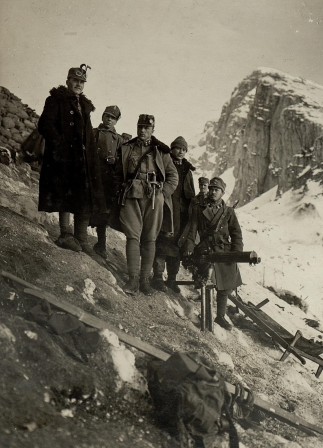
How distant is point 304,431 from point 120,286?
2157 mm

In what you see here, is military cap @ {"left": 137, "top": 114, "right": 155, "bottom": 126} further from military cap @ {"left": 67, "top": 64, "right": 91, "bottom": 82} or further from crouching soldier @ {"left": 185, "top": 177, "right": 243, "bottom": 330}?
crouching soldier @ {"left": 185, "top": 177, "right": 243, "bottom": 330}

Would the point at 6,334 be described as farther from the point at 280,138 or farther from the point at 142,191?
the point at 280,138

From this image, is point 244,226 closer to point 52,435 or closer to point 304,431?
point 304,431

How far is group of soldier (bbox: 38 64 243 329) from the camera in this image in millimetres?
4184

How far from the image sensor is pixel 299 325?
23.8ft

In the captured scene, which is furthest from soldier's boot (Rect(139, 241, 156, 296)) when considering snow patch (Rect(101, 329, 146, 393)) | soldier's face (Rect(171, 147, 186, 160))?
snow patch (Rect(101, 329, 146, 393))

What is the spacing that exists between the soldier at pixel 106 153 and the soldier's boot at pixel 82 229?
0.91 feet

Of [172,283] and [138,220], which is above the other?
[138,220]

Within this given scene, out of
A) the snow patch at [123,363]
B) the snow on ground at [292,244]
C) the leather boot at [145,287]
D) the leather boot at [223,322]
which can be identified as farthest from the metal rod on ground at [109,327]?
the snow on ground at [292,244]

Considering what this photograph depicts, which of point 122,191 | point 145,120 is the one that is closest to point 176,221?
point 122,191

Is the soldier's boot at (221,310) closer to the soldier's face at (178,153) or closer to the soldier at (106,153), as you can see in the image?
the soldier at (106,153)

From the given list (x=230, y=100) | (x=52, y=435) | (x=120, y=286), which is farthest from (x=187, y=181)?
(x=230, y=100)

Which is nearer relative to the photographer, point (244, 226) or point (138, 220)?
point (138, 220)

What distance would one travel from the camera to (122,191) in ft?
14.4
